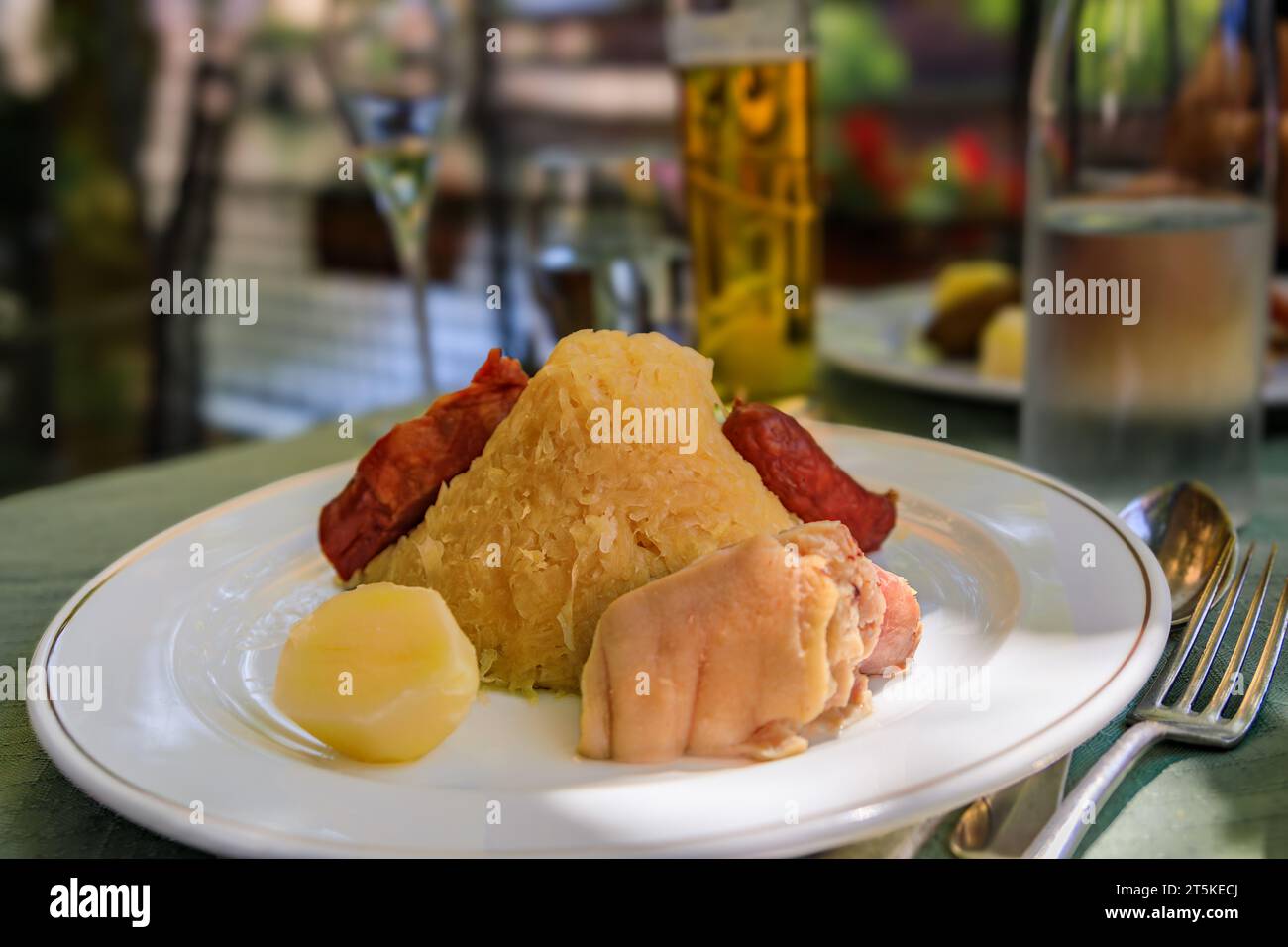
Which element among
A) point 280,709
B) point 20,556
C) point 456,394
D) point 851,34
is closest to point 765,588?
point 280,709

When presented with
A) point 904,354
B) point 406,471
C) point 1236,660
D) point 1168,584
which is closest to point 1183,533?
point 1168,584

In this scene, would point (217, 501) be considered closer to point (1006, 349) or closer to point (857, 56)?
point (1006, 349)

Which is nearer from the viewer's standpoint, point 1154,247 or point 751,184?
point 1154,247

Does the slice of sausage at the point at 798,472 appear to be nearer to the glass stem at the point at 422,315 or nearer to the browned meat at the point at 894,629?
the browned meat at the point at 894,629

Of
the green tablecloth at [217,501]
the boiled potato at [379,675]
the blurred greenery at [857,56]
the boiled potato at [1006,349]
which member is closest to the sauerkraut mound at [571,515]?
the boiled potato at [379,675]

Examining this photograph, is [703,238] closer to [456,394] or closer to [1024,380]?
[1024,380]

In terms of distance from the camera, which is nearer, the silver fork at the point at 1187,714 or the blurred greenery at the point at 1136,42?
the silver fork at the point at 1187,714
